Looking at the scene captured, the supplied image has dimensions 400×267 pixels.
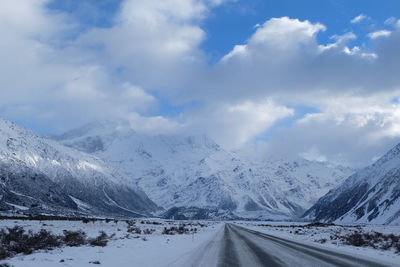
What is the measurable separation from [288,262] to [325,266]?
1687 mm

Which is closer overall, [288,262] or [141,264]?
[288,262]

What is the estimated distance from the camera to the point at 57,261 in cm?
1612

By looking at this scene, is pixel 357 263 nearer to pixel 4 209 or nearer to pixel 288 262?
pixel 288 262

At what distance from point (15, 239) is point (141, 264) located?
9363 mm

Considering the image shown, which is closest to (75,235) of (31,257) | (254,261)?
(31,257)

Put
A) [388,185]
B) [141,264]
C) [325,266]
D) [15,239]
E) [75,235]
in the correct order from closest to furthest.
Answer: [325,266] → [141,264] → [15,239] → [75,235] → [388,185]

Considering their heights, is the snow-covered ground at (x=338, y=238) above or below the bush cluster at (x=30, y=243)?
below

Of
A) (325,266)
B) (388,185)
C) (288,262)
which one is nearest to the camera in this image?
(325,266)

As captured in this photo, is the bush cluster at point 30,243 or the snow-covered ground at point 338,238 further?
the snow-covered ground at point 338,238

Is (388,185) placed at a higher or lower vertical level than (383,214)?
higher

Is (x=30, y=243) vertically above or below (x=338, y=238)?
above

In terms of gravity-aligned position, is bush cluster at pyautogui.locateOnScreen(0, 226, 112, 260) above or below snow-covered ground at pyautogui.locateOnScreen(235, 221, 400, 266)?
above

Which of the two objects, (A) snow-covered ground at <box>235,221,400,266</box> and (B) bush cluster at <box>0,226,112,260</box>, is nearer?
(B) bush cluster at <box>0,226,112,260</box>

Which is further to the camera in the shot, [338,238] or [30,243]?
[338,238]
